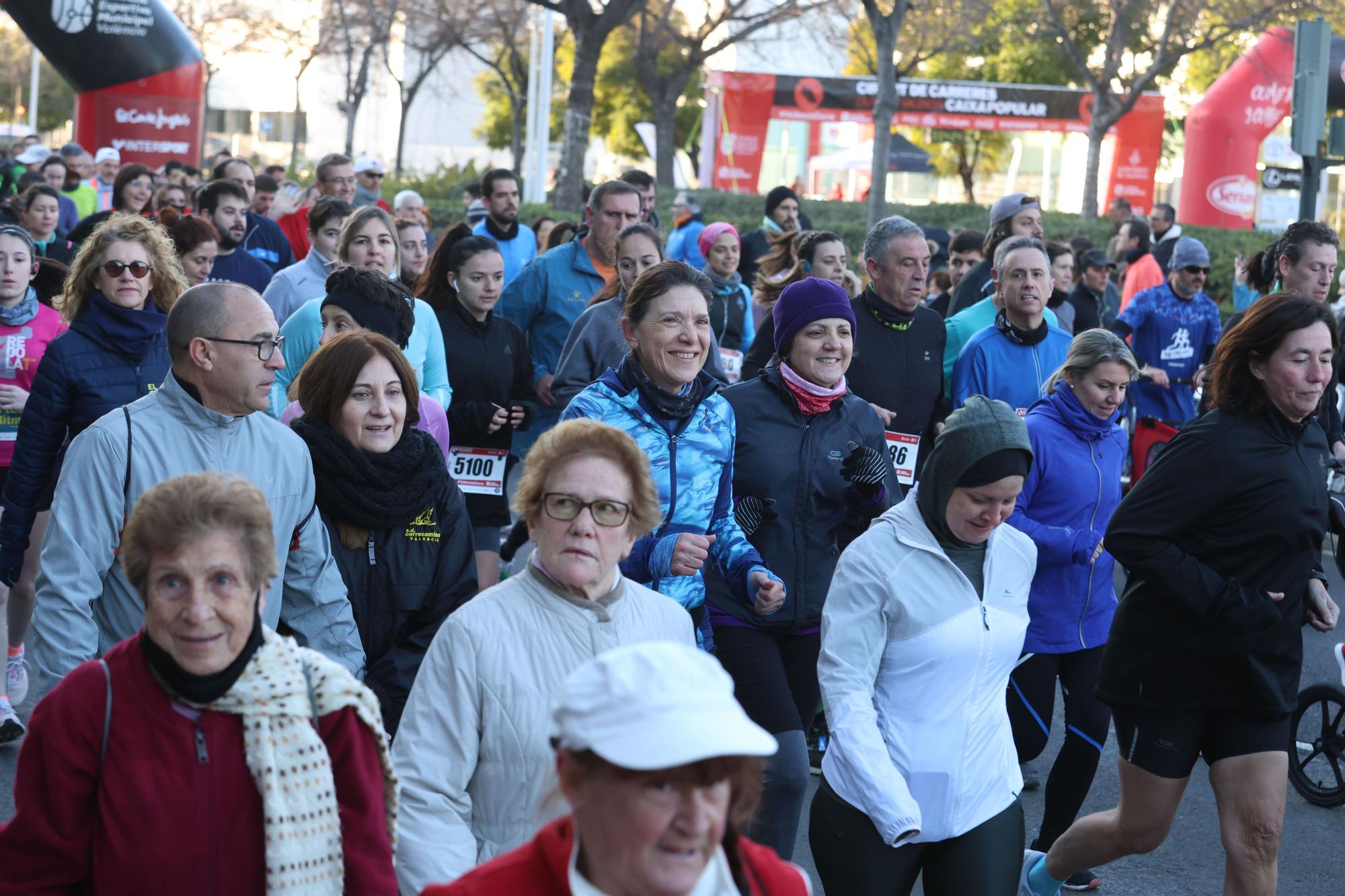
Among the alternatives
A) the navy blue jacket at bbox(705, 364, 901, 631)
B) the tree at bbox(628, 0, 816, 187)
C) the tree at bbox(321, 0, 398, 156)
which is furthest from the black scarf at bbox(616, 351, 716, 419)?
the tree at bbox(321, 0, 398, 156)

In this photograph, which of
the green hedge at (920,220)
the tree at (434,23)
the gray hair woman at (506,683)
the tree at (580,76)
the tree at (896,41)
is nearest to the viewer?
the gray hair woman at (506,683)

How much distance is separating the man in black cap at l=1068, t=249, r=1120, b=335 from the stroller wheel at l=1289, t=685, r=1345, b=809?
15.7 ft

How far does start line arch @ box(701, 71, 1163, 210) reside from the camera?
118ft

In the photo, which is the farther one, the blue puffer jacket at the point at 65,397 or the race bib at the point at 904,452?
the race bib at the point at 904,452

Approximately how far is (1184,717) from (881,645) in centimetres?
119

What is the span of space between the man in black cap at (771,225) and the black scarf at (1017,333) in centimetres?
509

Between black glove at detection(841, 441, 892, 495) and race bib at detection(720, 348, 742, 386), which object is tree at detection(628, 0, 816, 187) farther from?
black glove at detection(841, 441, 892, 495)

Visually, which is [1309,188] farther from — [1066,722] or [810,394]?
[810,394]

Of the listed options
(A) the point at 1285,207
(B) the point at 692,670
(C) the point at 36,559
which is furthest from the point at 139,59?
(B) the point at 692,670

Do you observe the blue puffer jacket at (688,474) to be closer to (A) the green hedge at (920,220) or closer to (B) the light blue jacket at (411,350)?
(B) the light blue jacket at (411,350)

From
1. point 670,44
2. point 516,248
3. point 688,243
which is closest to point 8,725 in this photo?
point 516,248

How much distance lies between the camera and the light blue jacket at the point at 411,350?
6348 mm

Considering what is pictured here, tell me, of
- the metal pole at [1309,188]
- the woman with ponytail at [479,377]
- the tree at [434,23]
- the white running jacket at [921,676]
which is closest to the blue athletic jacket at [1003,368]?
the woman with ponytail at [479,377]

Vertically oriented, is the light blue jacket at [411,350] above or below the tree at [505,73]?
below
